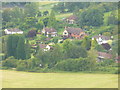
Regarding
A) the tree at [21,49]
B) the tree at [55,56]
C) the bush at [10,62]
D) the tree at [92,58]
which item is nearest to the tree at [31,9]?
the tree at [21,49]

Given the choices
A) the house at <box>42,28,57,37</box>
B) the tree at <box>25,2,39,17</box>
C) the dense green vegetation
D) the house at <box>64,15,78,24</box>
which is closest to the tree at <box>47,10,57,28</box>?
the dense green vegetation

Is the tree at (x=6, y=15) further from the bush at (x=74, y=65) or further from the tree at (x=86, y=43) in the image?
the tree at (x=86, y=43)

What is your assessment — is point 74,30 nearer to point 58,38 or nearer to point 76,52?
point 58,38

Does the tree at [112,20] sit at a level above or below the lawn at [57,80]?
above

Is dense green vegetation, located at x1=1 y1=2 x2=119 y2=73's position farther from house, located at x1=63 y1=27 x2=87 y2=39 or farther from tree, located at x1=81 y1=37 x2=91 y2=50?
Answer: house, located at x1=63 y1=27 x2=87 y2=39

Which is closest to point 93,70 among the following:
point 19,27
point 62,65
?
point 62,65

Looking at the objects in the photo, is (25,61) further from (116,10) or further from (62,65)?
(116,10)
